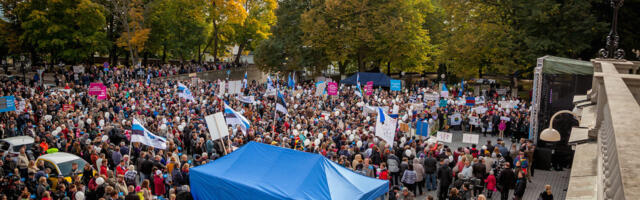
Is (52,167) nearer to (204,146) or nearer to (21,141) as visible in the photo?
(21,141)

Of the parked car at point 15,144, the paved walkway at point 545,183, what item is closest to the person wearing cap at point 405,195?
the paved walkway at point 545,183

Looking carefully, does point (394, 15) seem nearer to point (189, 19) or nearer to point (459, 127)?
point (459, 127)

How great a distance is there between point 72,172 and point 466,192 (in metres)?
10.7

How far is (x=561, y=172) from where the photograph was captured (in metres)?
17.2

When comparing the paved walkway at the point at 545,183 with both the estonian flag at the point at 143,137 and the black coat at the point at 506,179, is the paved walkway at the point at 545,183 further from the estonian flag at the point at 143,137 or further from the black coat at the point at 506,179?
the estonian flag at the point at 143,137

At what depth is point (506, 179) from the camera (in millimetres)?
13000

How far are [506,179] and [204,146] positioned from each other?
10.2 metres

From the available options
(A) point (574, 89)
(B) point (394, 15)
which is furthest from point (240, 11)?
(A) point (574, 89)

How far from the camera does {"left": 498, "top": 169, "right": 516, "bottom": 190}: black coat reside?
1293cm

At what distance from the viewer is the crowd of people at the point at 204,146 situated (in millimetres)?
11906

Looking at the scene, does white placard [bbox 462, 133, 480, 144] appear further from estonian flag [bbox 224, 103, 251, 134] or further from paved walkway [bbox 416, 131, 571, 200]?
estonian flag [bbox 224, 103, 251, 134]

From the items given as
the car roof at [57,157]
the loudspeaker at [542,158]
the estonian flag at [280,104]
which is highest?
the estonian flag at [280,104]

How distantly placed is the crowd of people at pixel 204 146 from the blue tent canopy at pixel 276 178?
651 millimetres

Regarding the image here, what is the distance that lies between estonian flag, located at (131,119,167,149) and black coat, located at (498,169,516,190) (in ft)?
32.5
